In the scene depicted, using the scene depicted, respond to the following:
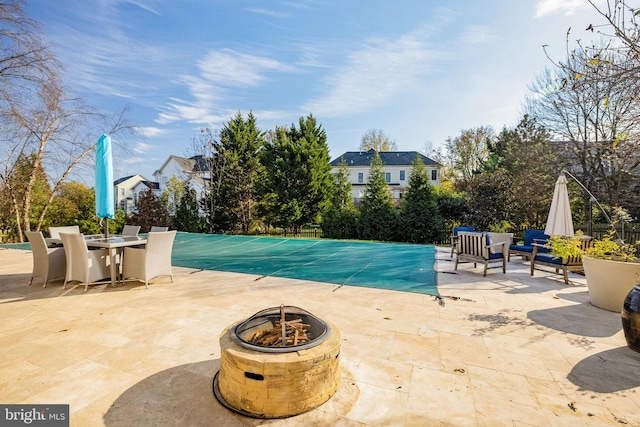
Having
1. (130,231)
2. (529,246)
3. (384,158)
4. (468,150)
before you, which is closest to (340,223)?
(529,246)

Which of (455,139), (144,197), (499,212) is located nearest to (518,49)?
(499,212)

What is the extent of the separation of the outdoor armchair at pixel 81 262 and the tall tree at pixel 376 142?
100 feet

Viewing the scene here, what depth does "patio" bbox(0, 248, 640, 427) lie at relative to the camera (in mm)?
1840

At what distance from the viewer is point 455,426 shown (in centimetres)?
171

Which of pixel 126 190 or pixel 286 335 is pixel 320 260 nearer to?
pixel 286 335

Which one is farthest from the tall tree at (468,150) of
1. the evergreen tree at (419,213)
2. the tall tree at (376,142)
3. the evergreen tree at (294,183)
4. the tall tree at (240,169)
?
the tall tree at (240,169)

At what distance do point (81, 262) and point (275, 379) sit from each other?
425 cm

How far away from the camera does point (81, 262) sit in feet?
14.6

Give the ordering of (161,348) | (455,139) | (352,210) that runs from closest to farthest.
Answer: (161,348), (352,210), (455,139)

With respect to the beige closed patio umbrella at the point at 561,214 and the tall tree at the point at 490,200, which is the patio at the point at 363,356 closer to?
the beige closed patio umbrella at the point at 561,214

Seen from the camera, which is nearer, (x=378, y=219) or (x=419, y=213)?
(x=419, y=213)

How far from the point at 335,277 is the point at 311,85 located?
833 cm

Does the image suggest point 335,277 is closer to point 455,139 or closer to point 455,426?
point 455,426

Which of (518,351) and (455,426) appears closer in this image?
(455,426)
